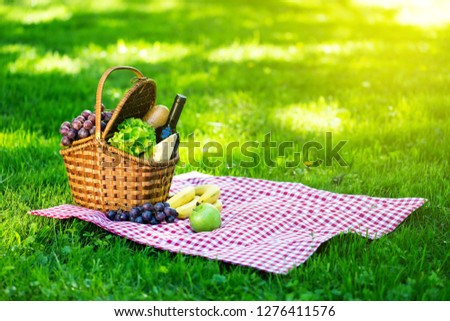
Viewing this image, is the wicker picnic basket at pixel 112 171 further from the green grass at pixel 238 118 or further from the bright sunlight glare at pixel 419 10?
the bright sunlight glare at pixel 419 10

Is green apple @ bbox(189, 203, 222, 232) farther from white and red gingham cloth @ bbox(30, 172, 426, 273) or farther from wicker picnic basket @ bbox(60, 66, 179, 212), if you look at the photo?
wicker picnic basket @ bbox(60, 66, 179, 212)

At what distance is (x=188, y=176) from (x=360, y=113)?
2407 millimetres

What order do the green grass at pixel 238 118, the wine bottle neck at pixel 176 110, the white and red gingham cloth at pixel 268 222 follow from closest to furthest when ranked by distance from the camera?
the green grass at pixel 238 118
the white and red gingham cloth at pixel 268 222
the wine bottle neck at pixel 176 110

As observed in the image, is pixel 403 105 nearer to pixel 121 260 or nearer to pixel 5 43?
pixel 121 260

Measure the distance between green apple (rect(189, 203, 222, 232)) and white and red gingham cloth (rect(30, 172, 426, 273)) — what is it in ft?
0.18

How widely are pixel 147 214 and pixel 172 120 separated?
73 cm

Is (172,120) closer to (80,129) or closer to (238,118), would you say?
(80,129)

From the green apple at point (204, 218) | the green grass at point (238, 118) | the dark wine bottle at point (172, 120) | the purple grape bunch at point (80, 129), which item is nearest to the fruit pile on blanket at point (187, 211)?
the green apple at point (204, 218)

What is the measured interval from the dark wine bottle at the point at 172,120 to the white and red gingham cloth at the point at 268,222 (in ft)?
1.68

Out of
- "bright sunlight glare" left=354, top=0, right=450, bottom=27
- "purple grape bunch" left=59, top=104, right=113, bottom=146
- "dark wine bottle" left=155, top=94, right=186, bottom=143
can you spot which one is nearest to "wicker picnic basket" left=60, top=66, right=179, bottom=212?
"purple grape bunch" left=59, top=104, right=113, bottom=146

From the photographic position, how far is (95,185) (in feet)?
14.8

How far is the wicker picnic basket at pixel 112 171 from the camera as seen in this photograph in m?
4.42

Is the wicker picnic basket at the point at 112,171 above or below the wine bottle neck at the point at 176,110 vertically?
below

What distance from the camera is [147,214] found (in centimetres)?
443
